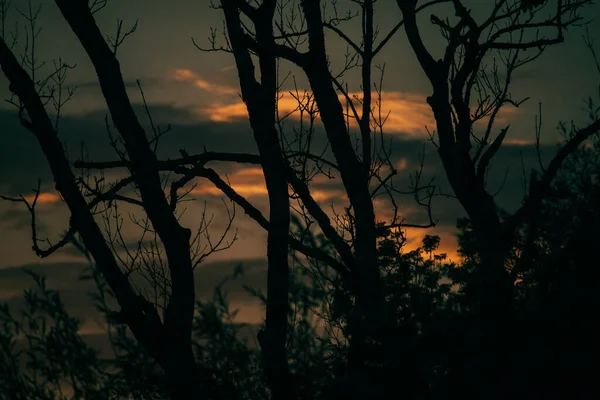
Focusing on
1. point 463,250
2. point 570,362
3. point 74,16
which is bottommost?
point 570,362

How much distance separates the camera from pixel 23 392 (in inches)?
184

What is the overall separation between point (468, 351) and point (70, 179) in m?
5.06

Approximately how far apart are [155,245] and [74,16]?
3.21m

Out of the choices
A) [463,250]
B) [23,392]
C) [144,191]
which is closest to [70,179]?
[144,191]

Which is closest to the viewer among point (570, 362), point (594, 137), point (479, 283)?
point (570, 362)

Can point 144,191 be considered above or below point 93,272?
above

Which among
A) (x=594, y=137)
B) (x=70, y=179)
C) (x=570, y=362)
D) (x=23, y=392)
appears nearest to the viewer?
(x=570, y=362)

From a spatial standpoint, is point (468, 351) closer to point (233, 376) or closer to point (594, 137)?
point (233, 376)

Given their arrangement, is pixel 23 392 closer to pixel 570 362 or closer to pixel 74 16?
pixel 570 362

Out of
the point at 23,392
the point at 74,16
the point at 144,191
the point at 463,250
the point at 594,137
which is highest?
the point at 74,16

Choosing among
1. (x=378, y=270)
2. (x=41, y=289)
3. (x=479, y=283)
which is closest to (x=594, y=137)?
(x=378, y=270)

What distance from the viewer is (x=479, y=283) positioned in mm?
3965

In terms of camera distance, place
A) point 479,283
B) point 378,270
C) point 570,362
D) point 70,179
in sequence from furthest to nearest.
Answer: point 378,270 < point 70,179 < point 479,283 < point 570,362

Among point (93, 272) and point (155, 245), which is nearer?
point (93, 272)
